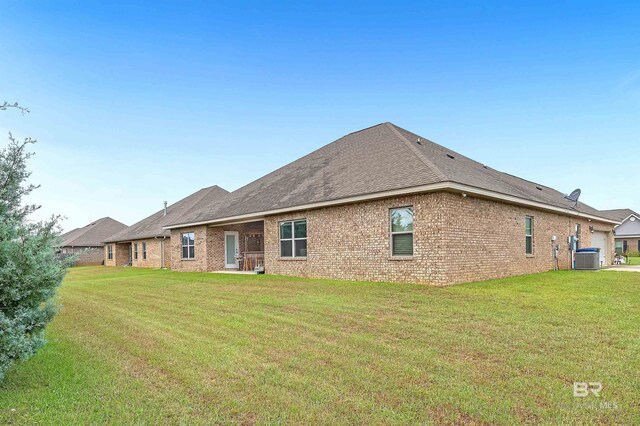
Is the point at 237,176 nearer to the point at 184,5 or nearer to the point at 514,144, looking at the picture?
the point at 184,5

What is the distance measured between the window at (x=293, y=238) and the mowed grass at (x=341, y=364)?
264 inches

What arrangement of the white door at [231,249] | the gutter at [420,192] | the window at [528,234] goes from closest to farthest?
the gutter at [420,192], the window at [528,234], the white door at [231,249]

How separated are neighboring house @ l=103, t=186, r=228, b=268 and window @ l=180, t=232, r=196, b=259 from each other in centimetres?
357

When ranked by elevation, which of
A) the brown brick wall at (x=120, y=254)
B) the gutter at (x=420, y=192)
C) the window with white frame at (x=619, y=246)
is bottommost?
the window with white frame at (x=619, y=246)

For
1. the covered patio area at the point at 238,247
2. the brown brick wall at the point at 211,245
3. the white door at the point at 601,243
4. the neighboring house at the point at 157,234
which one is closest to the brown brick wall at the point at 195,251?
the brown brick wall at the point at 211,245

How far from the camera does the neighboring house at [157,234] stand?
92.8ft

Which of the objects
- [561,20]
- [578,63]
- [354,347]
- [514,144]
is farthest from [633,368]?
[514,144]

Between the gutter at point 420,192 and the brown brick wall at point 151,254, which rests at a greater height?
the gutter at point 420,192

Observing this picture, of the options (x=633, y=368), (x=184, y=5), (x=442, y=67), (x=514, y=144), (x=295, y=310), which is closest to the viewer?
(x=633, y=368)

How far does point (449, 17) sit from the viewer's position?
50.9 feet

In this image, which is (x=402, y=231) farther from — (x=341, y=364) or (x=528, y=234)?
(x=341, y=364)

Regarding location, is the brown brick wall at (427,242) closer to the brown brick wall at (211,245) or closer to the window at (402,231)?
the window at (402,231)

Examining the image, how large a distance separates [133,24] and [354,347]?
48.5 ft

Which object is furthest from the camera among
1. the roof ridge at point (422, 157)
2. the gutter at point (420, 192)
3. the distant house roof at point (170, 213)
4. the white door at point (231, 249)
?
the distant house roof at point (170, 213)
